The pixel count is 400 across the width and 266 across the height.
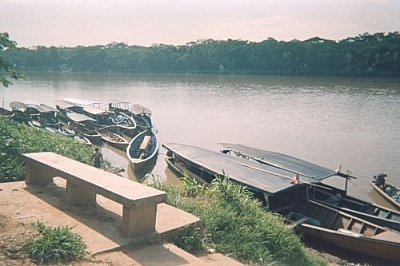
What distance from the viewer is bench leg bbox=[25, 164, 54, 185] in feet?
19.1

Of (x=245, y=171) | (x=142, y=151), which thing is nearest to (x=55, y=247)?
(x=245, y=171)

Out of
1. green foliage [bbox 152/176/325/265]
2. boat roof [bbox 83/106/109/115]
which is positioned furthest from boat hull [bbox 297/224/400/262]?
boat roof [bbox 83/106/109/115]

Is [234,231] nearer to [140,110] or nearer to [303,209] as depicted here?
[303,209]

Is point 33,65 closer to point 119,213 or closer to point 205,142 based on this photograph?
point 205,142

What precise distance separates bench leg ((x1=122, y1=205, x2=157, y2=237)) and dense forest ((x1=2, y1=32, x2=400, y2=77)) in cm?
6618

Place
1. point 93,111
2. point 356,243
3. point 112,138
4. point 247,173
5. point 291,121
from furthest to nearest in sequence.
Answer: point 291,121 < point 93,111 < point 112,138 < point 247,173 < point 356,243

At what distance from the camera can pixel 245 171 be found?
12.2m

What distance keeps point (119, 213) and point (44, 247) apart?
4.62 ft

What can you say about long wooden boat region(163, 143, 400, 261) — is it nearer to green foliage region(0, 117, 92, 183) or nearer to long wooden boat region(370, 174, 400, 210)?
green foliage region(0, 117, 92, 183)

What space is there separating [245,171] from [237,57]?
7238 cm

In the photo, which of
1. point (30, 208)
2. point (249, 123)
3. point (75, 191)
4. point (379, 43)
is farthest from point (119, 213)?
point (379, 43)

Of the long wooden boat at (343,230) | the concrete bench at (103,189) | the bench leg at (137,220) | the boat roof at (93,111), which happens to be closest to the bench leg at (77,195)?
the concrete bench at (103,189)

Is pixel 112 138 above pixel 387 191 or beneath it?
beneath

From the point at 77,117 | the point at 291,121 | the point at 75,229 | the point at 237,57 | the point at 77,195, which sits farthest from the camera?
the point at 237,57
